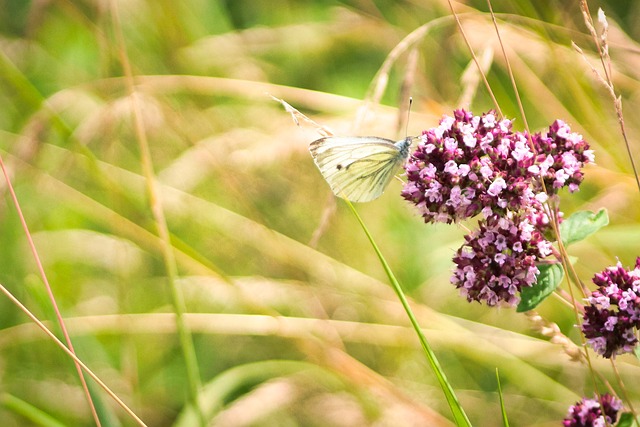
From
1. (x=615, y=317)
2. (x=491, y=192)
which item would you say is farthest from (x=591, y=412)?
(x=491, y=192)

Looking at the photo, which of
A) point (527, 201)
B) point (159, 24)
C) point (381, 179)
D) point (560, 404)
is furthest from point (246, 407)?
point (159, 24)

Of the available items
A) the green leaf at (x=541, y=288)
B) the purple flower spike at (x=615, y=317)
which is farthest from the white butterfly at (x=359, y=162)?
the purple flower spike at (x=615, y=317)

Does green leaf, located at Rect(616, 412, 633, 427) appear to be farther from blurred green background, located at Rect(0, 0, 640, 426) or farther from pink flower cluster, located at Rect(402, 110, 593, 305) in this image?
blurred green background, located at Rect(0, 0, 640, 426)

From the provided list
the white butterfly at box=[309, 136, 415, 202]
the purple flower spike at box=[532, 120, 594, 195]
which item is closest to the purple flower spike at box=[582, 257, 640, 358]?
the purple flower spike at box=[532, 120, 594, 195]

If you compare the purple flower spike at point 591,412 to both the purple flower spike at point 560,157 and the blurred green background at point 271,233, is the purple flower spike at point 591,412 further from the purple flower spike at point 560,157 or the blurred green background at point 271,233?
the blurred green background at point 271,233

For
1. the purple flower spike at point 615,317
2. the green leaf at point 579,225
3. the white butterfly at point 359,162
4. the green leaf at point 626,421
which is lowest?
the green leaf at point 626,421
